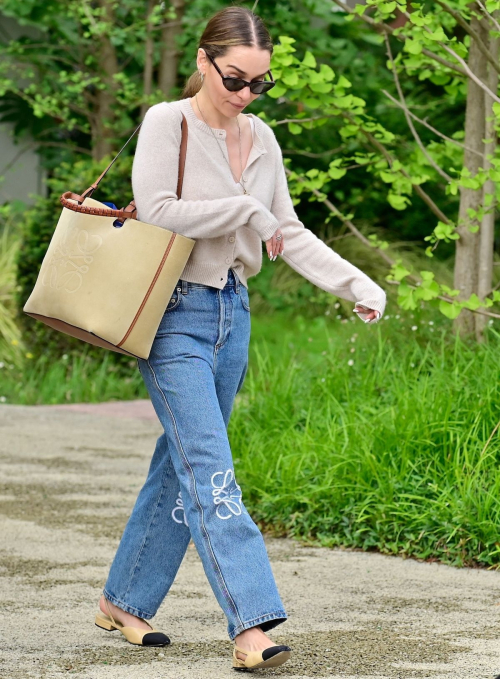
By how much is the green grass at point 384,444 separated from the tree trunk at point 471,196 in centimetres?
23

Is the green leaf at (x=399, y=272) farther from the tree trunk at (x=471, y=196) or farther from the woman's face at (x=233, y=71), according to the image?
the woman's face at (x=233, y=71)

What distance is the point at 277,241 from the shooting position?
3.05 meters

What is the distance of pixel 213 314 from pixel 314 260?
1.24 ft

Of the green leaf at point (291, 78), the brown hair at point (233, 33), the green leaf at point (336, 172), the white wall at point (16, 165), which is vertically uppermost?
the brown hair at point (233, 33)

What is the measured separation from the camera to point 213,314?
10.3 feet

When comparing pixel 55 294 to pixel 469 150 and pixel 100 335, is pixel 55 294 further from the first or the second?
pixel 469 150

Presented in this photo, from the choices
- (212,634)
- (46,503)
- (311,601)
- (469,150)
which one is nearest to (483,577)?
(311,601)

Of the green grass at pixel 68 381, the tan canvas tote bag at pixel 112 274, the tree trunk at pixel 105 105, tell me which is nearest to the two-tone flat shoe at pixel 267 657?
the tan canvas tote bag at pixel 112 274

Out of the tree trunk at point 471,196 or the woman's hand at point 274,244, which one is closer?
the woman's hand at point 274,244

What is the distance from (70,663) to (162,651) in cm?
29

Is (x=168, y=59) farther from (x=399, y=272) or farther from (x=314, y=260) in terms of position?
(x=314, y=260)

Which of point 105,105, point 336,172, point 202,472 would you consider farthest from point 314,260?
point 105,105

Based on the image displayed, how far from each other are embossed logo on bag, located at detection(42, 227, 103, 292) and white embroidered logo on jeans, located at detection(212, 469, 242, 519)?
0.64 metres

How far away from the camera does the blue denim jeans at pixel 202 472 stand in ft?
9.80
